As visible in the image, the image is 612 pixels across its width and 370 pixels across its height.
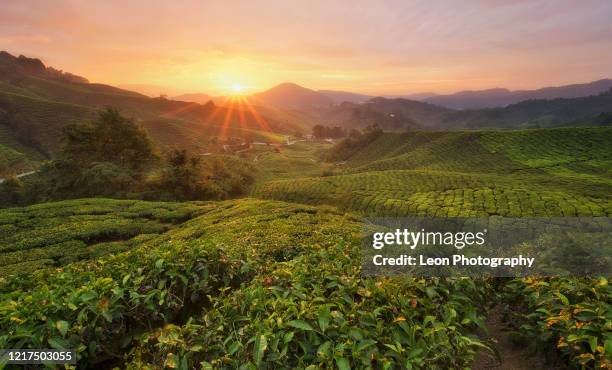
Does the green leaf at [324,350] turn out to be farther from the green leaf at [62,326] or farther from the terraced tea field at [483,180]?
the terraced tea field at [483,180]

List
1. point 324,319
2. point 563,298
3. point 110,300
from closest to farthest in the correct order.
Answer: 1. point 324,319
2. point 563,298
3. point 110,300

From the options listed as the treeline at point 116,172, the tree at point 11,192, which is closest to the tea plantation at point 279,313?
the treeline at point 116,172

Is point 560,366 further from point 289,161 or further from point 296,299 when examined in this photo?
point 289,161

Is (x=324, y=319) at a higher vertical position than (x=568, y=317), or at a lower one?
higher

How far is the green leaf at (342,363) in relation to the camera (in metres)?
3.14

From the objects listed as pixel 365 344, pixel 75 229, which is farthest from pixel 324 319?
pixel 75 229

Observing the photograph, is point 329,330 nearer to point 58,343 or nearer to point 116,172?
point 58,343

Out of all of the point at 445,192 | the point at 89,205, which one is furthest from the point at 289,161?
the point at 89,205

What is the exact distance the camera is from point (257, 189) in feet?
182

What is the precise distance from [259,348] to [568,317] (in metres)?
3.88

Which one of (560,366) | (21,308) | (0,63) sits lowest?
(560,366)

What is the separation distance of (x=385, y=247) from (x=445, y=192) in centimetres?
3806

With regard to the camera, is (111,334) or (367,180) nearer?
(111,334)

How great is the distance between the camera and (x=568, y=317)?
3953mm
